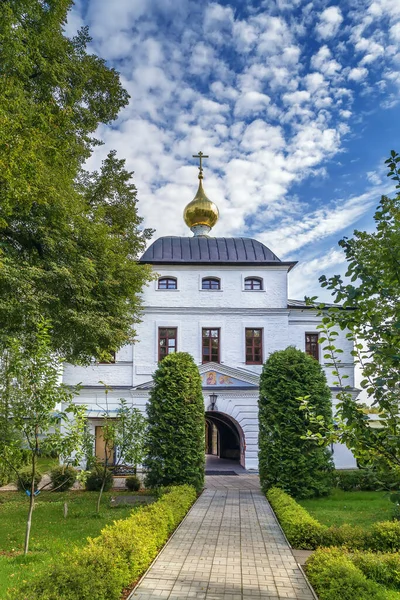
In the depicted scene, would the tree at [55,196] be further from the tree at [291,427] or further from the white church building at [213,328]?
the white church building at [213,328]

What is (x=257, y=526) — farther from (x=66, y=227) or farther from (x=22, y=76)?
(x=22, y=76)

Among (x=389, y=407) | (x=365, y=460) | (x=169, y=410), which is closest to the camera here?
(x=389, y=407)

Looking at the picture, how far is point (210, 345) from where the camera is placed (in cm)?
2362

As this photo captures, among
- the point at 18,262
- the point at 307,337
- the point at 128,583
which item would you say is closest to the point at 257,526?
the point at 128,583

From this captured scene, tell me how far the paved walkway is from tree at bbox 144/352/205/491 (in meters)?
2.57

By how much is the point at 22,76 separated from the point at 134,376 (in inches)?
591

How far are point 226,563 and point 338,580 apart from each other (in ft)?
7.65

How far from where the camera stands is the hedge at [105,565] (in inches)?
209

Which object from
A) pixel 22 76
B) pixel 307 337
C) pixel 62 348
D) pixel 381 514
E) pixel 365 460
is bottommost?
pixel 381 514

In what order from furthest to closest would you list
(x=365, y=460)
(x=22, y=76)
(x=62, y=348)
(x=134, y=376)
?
(x=134, y=376) → (x=62, y=348) → (x=22, y=76) → (x=365, y=460)

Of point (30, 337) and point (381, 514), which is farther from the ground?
point (30, 337)

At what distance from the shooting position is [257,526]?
1047 cm

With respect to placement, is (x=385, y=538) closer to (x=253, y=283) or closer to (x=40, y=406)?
(x=40, y=406)

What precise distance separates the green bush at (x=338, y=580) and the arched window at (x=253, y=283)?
1774cm
